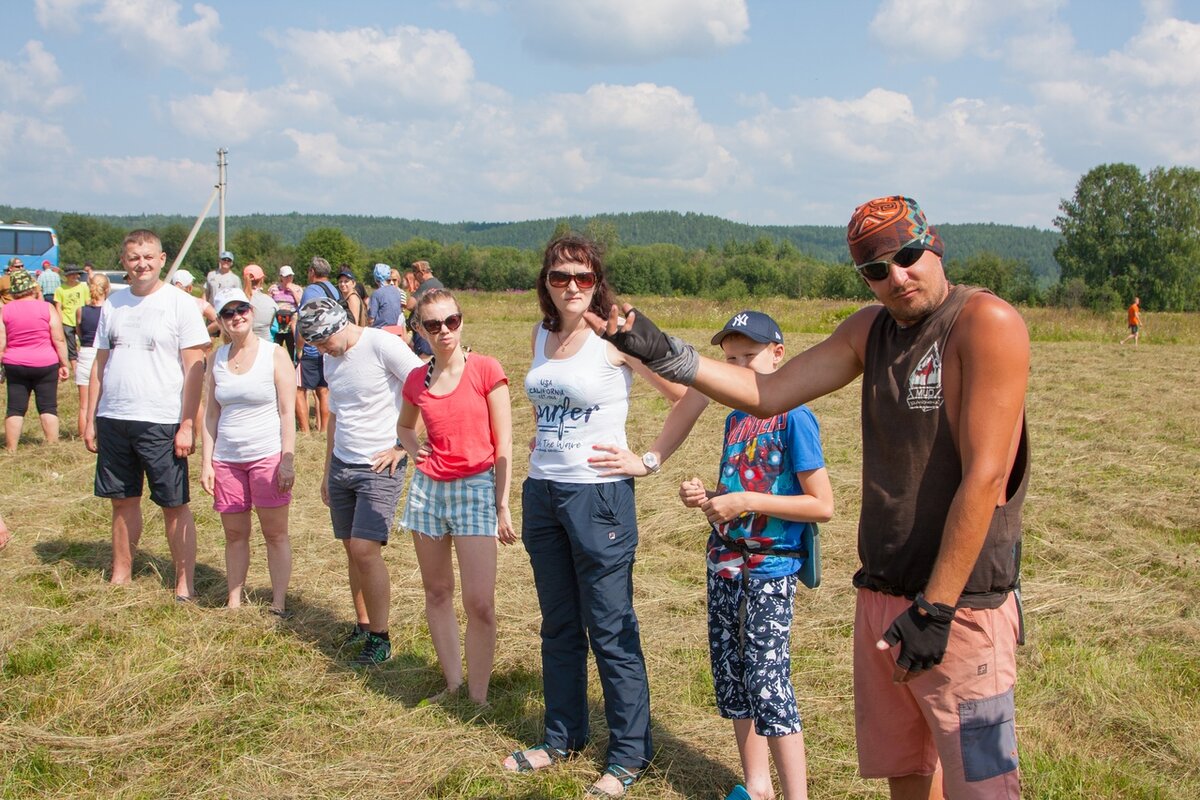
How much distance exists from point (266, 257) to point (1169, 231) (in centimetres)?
7186

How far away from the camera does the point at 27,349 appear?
892cm

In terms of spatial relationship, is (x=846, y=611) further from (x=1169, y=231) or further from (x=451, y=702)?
(x=1169, y=231)

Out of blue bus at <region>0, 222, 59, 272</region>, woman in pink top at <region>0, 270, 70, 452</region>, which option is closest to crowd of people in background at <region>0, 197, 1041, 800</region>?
woman in pink top at <region>0, 270, 70, 452</region>

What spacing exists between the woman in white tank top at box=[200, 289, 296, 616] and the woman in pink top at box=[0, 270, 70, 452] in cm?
479

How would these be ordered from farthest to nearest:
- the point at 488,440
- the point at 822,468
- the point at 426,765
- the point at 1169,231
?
the point at 1169,231
the point at 488,440
the point at 426,765
the point at 822,468

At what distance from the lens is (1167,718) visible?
12.7 feet

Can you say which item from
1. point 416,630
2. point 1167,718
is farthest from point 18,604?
point 1167,718

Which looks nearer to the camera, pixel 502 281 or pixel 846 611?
pixel 846 611

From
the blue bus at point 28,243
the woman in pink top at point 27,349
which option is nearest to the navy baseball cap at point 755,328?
the woman in pink top at point 27,349

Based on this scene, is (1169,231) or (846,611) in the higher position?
(1169,231)

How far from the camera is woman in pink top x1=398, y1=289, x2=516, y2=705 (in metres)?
4.05

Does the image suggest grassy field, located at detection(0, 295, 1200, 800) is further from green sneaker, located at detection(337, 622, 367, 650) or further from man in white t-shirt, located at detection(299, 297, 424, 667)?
man in white t-shirt, located at detection(299, 297, 424, 667)

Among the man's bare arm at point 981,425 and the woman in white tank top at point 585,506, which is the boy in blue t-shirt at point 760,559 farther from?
the man's bare arm at point 981,425

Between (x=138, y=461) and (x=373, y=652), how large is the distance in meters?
2.02
